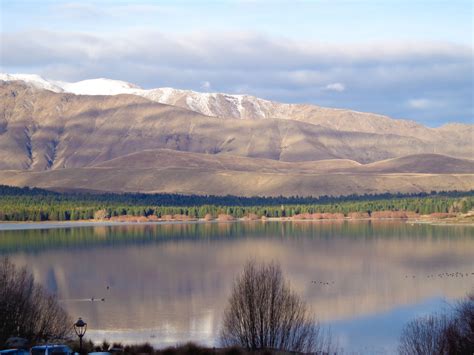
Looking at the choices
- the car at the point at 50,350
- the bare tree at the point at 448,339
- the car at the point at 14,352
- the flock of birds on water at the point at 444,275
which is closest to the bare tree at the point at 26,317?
the car at the point at 14,352

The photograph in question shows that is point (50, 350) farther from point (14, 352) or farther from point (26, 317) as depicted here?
point (26, 317)

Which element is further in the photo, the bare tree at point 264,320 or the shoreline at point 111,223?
the shoreline at point 111,223

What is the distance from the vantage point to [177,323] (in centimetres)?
5678

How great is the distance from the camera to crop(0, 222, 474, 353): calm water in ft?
185

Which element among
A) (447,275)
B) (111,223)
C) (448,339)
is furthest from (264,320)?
(111,223)

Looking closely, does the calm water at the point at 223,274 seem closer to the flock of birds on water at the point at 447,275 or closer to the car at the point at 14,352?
the flock of birds on water at the point at 447,275

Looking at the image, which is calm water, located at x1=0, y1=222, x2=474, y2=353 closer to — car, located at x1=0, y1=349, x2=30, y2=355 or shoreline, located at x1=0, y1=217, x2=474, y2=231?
car, located at x1=0, y1=349, x2=30, y2=355

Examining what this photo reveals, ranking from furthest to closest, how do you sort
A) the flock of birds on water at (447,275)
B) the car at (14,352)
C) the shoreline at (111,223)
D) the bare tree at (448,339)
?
the shoreline at (111,223), the flock of birds on water at (447,275), the bare tree at (448,339), the car at (14,352)

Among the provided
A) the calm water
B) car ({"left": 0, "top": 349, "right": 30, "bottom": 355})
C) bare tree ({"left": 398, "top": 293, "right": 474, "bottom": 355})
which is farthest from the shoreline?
car ({"left": 0, "top": 349, "right": 30, "bottom": 355})

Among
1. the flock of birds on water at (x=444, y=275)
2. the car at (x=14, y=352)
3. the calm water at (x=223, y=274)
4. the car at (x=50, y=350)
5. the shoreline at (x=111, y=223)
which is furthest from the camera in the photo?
the shoreline at (x=111, y=223)

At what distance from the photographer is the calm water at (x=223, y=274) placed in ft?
185

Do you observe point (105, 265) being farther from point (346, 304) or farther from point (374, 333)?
point (374, 333)

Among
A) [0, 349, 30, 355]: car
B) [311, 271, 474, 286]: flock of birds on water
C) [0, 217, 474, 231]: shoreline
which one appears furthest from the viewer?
[0, 217, 474, 231]: shoreline

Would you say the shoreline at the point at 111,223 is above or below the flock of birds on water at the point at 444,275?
above
